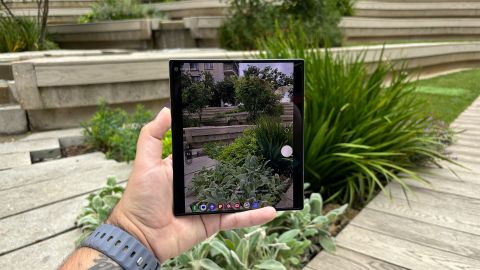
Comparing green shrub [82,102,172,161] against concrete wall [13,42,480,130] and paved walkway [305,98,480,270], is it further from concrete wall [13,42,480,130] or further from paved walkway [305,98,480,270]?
paved walkway [305,98,480,270]

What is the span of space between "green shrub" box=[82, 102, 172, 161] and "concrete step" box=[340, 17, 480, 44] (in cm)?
716

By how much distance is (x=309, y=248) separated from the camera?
1.77 metres

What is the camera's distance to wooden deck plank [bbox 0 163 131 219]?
207 centimetres

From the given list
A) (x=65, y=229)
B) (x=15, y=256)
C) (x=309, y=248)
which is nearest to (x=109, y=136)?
(x=65, y=229)

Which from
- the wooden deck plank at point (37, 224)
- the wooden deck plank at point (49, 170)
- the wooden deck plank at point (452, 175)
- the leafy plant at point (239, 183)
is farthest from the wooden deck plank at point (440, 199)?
the wooden deck plank at point (49, 170)

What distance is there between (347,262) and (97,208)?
1240 millimetres

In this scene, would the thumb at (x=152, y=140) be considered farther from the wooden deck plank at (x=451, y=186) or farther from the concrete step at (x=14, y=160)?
the concrete step at (x=14, y=160)

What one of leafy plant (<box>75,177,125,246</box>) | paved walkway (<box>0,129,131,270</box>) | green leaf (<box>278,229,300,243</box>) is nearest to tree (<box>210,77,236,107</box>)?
green leaf (<box>278,229,300,243</box>)

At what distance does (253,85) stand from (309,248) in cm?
112

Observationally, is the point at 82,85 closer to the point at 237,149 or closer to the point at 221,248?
the point at 221,248

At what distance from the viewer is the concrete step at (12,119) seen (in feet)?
10.5

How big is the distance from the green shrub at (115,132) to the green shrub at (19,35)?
217 centimetres

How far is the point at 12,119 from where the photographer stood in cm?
323

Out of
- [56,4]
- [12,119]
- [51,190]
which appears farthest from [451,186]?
[56,4]
